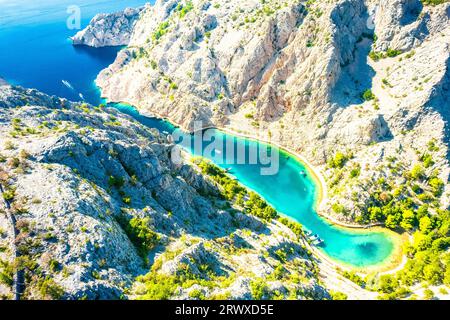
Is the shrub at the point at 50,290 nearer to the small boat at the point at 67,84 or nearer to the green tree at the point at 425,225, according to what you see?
the green tree at the point at 425,225

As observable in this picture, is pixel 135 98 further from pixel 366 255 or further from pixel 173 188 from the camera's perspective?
pixel 366 255

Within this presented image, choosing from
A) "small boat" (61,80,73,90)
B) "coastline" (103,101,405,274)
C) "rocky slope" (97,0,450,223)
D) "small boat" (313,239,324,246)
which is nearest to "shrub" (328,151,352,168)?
"rocky slope" (97,0,450,223)

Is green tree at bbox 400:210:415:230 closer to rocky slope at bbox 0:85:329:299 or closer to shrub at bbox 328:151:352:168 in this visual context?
shrub at bbox 328:151:352:168

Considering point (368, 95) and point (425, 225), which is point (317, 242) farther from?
point (368, 95)

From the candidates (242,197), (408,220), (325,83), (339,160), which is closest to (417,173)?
(408,220)

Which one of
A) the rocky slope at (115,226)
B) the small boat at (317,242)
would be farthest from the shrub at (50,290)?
the small boat at (317,242)

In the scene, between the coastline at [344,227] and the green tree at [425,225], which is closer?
the coastline at [344,227]
